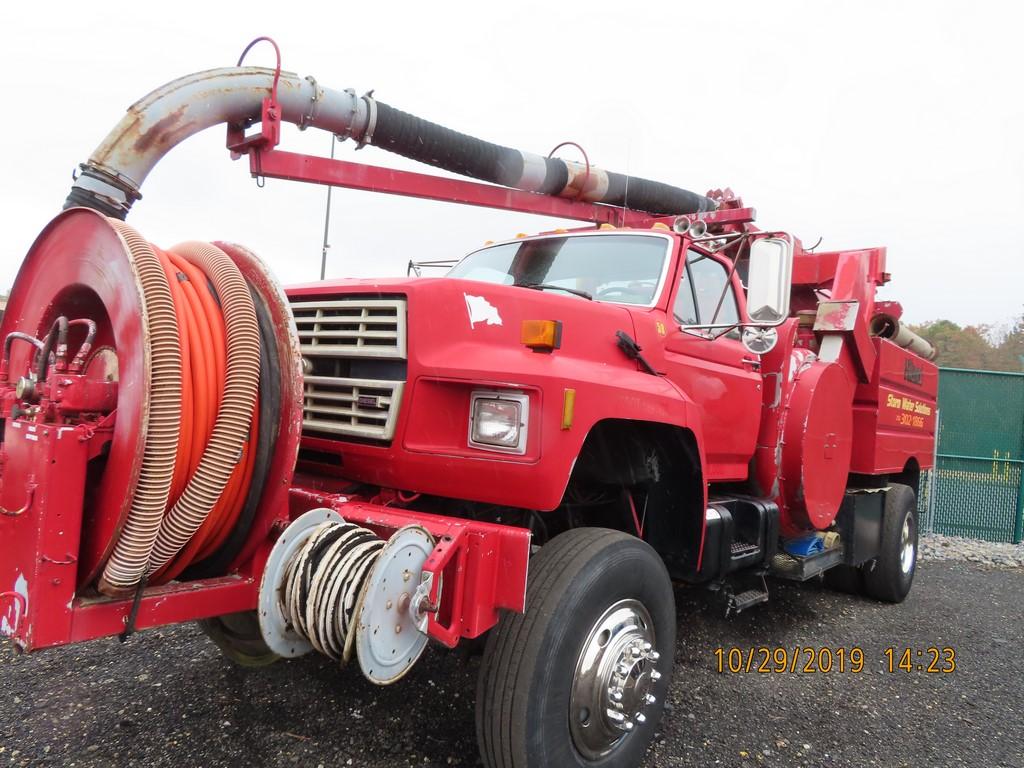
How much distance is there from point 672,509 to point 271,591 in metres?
1.97

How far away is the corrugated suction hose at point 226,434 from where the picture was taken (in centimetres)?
205

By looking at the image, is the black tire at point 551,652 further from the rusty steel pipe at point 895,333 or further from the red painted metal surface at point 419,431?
the rusty steel pipe at point 895,333

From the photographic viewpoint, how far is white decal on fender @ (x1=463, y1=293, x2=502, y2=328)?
263 cm

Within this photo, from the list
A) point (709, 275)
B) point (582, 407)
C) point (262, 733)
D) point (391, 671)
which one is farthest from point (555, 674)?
point (709, 275)

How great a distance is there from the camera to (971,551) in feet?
26.9

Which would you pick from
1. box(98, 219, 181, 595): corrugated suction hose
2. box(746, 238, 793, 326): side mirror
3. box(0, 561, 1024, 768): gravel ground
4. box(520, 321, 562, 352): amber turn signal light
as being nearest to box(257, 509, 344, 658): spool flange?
box(98, 219, 181, 595): corrugated suction hose

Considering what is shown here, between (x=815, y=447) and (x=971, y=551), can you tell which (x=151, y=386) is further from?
(x=971, y=551)

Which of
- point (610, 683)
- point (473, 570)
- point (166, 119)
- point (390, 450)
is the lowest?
point (610, 683)

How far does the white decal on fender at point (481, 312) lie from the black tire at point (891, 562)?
176 inches

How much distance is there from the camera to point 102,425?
195 cm

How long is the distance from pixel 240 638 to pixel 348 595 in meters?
1.35

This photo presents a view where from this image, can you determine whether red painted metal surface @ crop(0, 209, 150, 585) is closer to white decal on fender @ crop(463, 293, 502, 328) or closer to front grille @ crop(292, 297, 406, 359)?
front grille @ crop(292, 297, 406, 359)

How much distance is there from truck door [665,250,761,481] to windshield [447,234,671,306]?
182 mm
